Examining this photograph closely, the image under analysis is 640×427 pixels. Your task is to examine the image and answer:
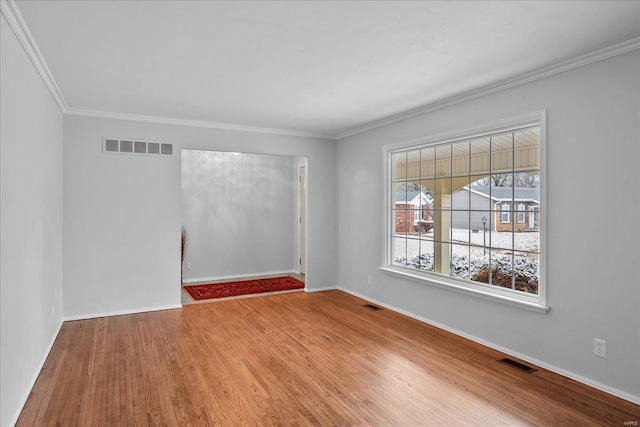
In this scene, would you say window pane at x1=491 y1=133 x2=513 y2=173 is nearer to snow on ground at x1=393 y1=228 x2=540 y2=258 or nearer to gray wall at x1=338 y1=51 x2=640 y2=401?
gray wall at x1=338 y1=51 x2=640 y2=401

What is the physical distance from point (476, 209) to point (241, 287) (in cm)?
400

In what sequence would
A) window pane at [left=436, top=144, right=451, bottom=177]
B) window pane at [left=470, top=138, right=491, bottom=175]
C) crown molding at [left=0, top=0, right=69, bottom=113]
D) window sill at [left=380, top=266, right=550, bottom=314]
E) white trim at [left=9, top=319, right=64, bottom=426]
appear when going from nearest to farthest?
crown molding at [left=0, top=0, right=69, bottom=113] → white trim at [left=9, top=319, right=64, bottom=426] → window sill at [left=380, top=266, right=550, bottom=314] → window pane at [left=470, top=138, right=491, bottom=175] → window pane at [left=436, top=144, right=451, bottom=177]

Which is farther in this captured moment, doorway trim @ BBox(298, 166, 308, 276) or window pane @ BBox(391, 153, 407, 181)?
doorway trim @ BBox(298, 166, 308, 276)

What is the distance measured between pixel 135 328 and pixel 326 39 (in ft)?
12.0

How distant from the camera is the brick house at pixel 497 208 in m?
3.53

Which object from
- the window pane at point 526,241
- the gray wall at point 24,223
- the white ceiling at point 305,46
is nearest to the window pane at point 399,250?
the window pane at point 526,241

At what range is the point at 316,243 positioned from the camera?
6262 millimetres

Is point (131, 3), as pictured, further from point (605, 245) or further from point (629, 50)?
point (605, 245)

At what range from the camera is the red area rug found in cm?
598

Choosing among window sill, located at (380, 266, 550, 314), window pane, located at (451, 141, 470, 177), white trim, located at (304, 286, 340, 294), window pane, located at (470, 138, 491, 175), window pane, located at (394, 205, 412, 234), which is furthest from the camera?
white trim, located at (304, 286, 340, 294)

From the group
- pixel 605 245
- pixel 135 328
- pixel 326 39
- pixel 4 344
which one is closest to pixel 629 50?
pixel 605 245

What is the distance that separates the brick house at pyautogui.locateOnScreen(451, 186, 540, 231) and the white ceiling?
40.7 inches

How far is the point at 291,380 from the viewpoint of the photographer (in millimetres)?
3080

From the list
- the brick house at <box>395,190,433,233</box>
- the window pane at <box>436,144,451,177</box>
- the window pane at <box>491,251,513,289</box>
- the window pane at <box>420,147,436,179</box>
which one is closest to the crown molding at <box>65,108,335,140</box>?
the brick house at <box>395,190,433,233</box>
